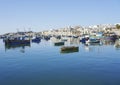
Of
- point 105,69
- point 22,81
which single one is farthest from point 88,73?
point 22,81

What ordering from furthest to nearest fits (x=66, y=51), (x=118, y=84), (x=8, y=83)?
(x=66, y=51)
(x=8, y=83)
(x=118, y=84)

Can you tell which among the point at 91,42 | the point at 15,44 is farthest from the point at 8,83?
the point at 15,44

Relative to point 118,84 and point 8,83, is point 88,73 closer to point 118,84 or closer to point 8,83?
point 118,84

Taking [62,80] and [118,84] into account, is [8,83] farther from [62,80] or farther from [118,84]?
[118,84]

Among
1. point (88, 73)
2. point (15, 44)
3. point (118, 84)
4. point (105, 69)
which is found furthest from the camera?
point (15, 44)

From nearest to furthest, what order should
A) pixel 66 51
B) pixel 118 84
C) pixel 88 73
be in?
1. pixel 118 84
2. pixel 88 73
3. pixel 66 51

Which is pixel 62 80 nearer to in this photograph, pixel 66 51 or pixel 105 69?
pixel 105 69

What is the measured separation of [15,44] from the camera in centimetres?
11875

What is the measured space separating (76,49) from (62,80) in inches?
1683

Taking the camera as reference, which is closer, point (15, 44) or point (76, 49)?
point (76, 49)

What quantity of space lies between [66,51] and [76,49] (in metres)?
4.02

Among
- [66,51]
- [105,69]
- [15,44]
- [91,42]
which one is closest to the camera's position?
[105,69]

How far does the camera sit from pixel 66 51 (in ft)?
239

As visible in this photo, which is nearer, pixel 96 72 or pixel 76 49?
pixel 96 72
